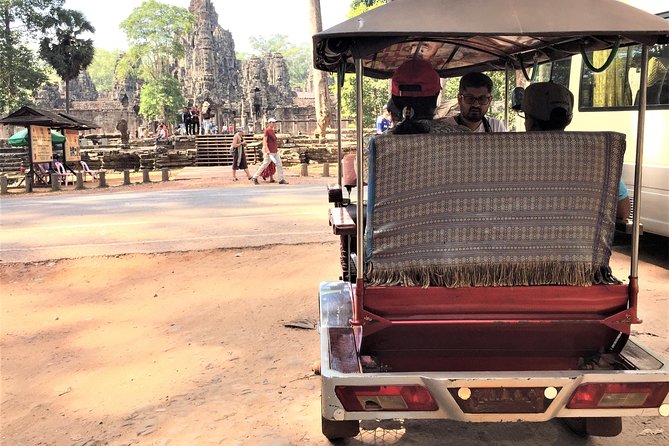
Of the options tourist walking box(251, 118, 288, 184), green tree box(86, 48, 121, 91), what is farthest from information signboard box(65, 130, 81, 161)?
green tree box(86, 48, 121, 91)

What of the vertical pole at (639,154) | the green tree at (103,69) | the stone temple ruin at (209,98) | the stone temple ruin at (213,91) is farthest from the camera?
the green tree at (103,69)

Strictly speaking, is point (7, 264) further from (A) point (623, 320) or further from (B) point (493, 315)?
(A) point (623, 320)

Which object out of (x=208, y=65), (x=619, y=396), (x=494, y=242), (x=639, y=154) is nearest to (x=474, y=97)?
(x=639, y=154)

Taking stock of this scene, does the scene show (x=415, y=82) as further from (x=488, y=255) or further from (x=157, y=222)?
(x=157, y=222)

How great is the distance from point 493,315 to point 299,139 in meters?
26.0

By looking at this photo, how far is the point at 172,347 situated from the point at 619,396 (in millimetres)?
3216

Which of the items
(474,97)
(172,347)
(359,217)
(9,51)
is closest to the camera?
(359,217)

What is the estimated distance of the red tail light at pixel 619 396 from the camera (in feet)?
7.70

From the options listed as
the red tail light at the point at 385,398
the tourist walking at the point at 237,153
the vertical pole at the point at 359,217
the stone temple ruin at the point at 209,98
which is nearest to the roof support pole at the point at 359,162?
the vertical pole at the point at 359,217

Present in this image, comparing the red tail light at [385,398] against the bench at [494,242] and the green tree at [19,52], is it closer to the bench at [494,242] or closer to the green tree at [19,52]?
the bench at [494,242]

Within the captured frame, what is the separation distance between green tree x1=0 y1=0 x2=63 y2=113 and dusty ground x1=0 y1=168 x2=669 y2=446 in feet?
107

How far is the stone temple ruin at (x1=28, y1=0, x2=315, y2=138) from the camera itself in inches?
1860

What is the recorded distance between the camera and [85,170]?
2202 centimetres

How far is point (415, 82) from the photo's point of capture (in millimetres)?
3176
